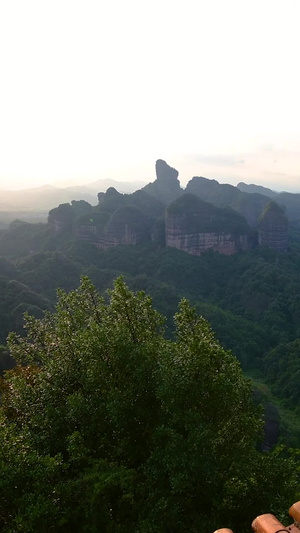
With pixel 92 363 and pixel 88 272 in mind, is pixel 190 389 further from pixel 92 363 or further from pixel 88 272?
pixel 88 272

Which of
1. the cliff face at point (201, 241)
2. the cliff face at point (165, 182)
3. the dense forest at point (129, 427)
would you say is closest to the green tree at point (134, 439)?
the dense forest at point (129, 427)

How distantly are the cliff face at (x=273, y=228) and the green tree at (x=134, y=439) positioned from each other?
10236cm

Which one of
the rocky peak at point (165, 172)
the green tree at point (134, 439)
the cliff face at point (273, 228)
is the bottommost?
the green tree at point (134, 439)

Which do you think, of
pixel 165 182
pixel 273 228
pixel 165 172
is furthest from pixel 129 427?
pixel 165 172

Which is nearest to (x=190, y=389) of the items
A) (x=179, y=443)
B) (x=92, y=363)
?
(x=179, y=443)

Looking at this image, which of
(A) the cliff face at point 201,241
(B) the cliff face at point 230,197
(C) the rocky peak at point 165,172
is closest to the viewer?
(A) the cliff face at point 201,241

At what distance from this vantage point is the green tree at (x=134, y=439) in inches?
369

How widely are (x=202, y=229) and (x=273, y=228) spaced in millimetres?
22985

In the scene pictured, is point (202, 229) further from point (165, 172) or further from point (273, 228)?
point (165, 172)

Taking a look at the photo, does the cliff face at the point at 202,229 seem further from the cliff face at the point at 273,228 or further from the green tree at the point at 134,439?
the green tree at the point at 134,439

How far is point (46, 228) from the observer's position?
398 ft

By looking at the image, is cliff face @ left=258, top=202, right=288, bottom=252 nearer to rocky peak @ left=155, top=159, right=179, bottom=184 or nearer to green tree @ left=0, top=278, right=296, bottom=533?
rocky peak @ left=155, top=159, right=179, bottom=184

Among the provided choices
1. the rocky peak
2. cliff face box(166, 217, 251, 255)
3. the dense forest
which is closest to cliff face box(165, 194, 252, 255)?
cliff face box(166, 217, 251, 255)

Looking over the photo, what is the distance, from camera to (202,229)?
10631 cm
